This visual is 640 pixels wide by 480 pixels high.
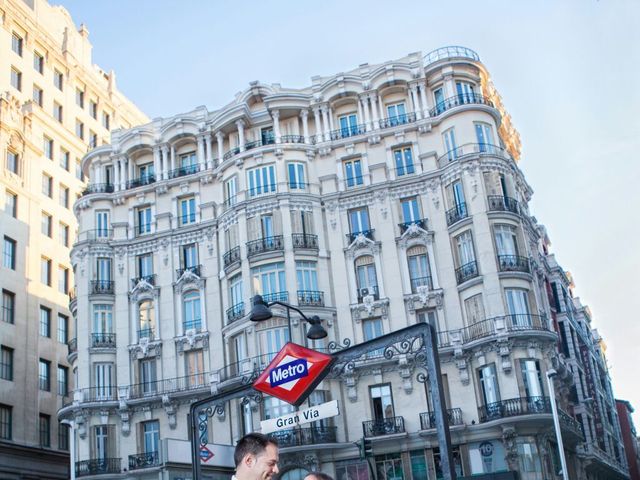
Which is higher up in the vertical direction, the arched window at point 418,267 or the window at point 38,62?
the window at point 38,62

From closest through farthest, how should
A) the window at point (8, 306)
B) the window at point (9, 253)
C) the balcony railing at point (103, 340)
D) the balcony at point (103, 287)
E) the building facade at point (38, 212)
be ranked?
the balcony railing at point (103, 340) → the balcony at point (103, 287) → the building facade at point (38, 212) → the window at point (8, 306) → the window at point (9, 253)

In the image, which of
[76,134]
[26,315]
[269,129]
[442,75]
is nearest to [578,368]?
[442,75]

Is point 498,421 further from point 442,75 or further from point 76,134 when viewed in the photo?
point 76,134

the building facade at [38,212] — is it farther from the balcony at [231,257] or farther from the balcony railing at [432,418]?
the balcony railing at [432,418]

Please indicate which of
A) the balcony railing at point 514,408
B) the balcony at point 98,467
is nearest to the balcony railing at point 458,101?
the balcony railing at point 514,408

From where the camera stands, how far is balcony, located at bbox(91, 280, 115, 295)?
4741 centimetres

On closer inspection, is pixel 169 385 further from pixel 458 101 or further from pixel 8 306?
pixel 458 101

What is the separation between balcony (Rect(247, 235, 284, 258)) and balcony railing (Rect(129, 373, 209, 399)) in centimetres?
715

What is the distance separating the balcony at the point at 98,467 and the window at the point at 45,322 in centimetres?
1175

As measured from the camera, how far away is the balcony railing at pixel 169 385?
44.5m

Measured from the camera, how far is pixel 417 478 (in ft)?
130

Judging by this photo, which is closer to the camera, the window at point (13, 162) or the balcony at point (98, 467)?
the balcony at point (98, 467)

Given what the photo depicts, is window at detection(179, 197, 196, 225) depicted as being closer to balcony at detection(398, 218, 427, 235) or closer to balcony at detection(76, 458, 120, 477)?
balcony at detection(398, 218, 427, 235)

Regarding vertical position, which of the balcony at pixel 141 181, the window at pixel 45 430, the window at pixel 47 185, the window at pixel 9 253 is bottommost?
the window at pixel 45 430
